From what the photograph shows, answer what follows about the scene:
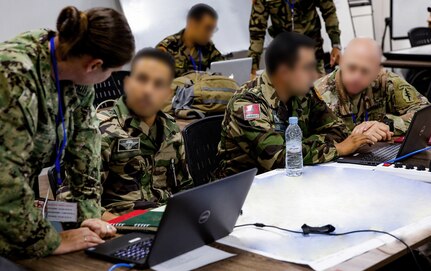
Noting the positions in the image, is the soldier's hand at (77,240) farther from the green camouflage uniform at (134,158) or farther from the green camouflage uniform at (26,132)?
the green camouflage uniform at (134,158)

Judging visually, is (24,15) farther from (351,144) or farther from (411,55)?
(351,144)

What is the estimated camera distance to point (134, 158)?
2209 millimetres

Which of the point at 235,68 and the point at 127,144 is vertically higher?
the point at 127,144

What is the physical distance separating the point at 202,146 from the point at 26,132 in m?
1.10

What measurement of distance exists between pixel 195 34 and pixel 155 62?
7.79ft

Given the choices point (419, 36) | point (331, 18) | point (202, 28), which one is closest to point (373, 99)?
point (202, 28)

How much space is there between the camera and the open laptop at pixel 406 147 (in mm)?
2410

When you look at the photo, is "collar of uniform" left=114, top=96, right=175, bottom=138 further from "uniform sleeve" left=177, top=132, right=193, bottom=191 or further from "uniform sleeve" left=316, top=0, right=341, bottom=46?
"uniform sleeve" left=316, top=0, right=341, bottom=46

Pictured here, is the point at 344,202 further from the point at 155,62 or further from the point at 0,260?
the point at 0,260

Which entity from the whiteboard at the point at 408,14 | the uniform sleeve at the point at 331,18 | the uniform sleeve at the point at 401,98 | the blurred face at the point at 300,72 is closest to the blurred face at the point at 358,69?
the uniform sleeve at the point at 401,98

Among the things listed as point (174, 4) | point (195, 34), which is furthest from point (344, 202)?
point (174, 4)

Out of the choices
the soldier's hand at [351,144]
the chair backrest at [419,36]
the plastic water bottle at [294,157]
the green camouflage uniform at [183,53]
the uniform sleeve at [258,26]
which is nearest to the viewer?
the plastic water bottle at [294,157]

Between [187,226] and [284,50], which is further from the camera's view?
[284,50]

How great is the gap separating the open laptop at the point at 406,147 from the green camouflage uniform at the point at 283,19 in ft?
7.72
